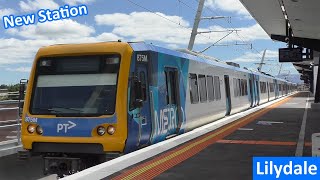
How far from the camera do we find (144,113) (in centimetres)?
977

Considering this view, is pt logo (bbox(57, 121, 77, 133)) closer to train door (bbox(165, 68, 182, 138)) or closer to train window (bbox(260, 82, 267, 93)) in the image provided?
train door (bbox(165, 68, 182, 138))

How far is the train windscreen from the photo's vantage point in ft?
29.8

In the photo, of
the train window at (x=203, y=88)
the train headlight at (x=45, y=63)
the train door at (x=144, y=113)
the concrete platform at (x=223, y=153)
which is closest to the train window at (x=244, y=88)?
the train window at (x=203, y=88)

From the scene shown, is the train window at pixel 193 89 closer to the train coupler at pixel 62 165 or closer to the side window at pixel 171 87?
the side window at pixel 171 87

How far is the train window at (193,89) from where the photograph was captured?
13914mm

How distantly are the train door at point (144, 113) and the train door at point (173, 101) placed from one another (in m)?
1.48

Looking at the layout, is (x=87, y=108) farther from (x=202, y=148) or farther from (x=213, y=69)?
(x=213, y=69)

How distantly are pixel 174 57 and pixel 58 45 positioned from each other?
358 cm

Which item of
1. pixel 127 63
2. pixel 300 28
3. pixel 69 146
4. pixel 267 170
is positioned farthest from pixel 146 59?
pixel 300 28

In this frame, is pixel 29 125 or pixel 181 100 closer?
pixel 29 125

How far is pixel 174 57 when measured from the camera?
12375mm

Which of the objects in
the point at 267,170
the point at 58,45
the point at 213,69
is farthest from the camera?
the point at 213,69

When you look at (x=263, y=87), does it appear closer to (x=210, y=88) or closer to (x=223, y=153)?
(x=210, y=88)

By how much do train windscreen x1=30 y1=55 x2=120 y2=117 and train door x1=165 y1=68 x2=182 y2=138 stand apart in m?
2.65
